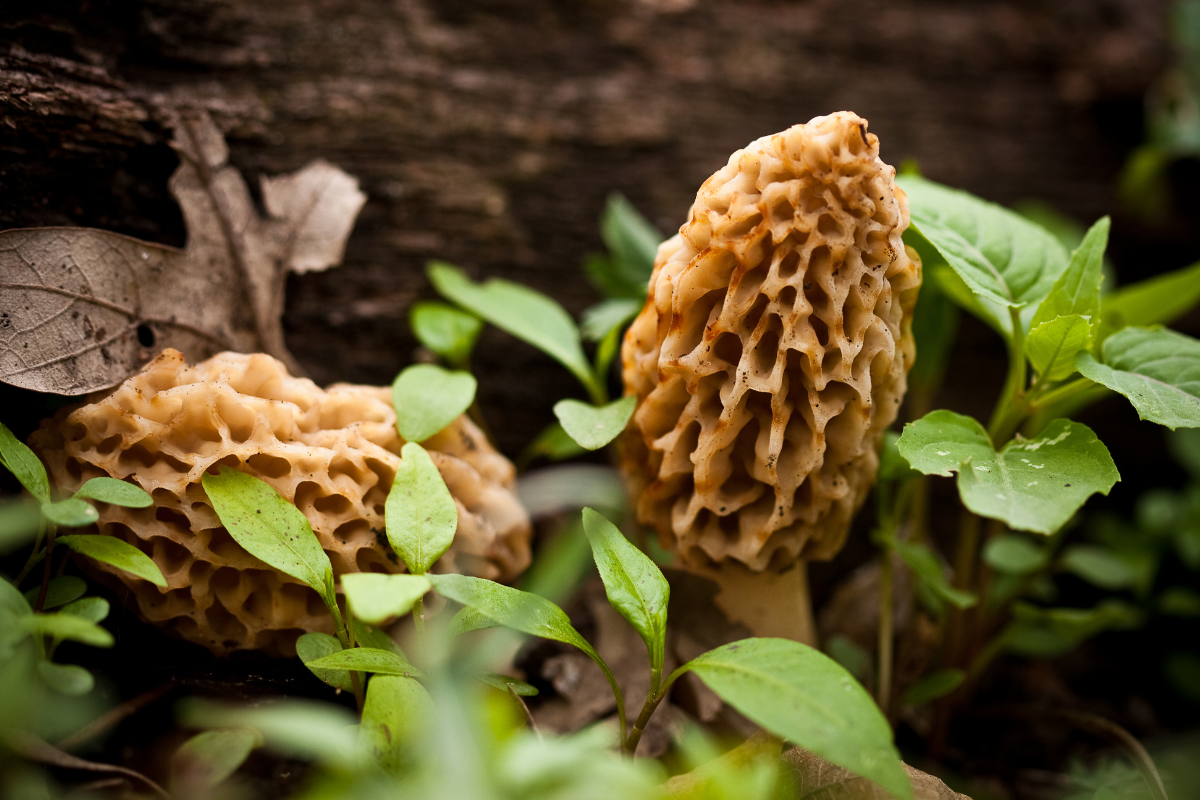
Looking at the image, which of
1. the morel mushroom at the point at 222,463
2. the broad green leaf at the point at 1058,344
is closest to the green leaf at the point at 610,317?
the morel mushroom at the point at 222,463

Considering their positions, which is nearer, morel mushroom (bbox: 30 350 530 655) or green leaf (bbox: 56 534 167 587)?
green leaf (bbox: 56 534 167 587)

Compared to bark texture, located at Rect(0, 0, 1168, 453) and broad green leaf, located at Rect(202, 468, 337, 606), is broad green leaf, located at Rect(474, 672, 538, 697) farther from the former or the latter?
bark texture, located at Rect(0, 0, 1168, 453)

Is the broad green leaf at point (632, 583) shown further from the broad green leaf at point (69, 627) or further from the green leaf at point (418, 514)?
the broad green leaf at point (69, 627)

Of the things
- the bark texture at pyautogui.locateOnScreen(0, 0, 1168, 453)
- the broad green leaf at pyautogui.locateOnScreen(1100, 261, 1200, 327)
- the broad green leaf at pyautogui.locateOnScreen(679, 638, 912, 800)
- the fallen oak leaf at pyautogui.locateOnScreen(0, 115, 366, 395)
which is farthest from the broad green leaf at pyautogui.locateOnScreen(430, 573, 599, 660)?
the broad green leaf at pyautogui.locateOnScreen(1100, 261, 1200, 327)

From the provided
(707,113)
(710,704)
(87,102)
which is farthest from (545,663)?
(707,113)

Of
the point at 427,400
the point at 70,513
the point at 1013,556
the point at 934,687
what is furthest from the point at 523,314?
the point at 1013,556

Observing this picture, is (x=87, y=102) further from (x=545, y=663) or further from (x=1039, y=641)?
(x=1039, y=641)
